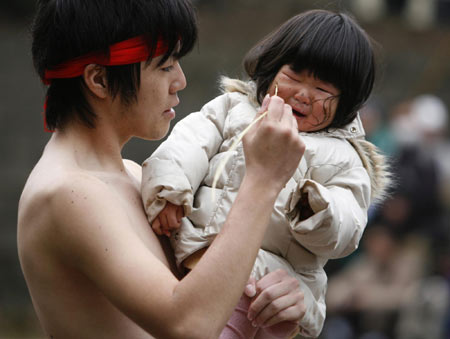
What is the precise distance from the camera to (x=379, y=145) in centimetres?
734

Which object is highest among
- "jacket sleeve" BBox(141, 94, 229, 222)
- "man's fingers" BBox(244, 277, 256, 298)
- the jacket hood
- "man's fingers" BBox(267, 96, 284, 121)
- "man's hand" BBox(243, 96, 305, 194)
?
"man's fingers" BBox(267, 96, 284, 121)

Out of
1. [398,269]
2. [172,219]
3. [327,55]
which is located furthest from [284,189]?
[398,269]

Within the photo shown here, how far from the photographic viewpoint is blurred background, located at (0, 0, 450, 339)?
706 cm

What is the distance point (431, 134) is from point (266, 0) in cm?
353

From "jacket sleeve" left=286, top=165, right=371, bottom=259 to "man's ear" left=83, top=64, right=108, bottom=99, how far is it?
0.65m

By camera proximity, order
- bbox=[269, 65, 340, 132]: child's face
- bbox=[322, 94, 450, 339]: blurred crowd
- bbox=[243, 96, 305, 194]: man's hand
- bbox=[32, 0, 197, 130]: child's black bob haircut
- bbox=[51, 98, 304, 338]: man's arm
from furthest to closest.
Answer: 1. bbox=[322, 94, 450, 339]: blurred crowd
2. bbox=[269, 65, 340, 132]: child's face
3. bbox=[32, 0, 197, 130]: child's black bob haircut
4. bbox=[243, 96, 305, 194]: man's hand
5. bbox=[51, 98, 304, 338]: man's arm

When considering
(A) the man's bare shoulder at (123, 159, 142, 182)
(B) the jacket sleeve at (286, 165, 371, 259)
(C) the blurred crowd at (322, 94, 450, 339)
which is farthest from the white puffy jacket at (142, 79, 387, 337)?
(C) the blurred crowd at (322, 94, 450, 339)

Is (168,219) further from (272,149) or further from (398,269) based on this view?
(398,269)

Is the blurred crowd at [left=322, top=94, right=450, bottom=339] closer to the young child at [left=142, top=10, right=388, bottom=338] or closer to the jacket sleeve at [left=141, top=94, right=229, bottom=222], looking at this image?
the young child at [left=142, top=10, right=388, bottom=338]

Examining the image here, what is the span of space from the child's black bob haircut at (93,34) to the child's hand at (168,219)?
0.35 meters

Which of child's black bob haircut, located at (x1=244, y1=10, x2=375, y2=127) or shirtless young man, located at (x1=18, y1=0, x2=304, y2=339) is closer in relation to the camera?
shirtless young man, located at (x1=18, y1=0, x2=304, y2=339)

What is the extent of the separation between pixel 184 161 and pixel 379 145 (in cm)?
506

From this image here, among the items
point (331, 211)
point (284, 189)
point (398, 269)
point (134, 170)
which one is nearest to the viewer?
point (331, 211)

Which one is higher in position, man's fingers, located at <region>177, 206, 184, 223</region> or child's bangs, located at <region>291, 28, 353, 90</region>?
child's bangs, located at <region>291, 28, 353, 90</region>
